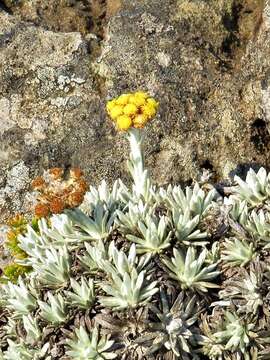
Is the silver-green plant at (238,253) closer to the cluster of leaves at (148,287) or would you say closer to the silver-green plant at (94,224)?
the cluster of leaves at (148,287)

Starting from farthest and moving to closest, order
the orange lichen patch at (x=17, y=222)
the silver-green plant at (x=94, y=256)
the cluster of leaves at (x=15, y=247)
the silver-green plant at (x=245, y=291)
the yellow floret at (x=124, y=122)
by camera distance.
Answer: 1. the orange lichen patch at (x=17, y=222)
2. the cluster of leaves at (x=15, y=247)
3. the yellow floret at (x=124, y=122)
4. the silver-green plant at (x=94, y=256)
5. the silver-green plant at (x=245, y=291)

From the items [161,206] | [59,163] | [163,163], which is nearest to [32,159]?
[59,163]

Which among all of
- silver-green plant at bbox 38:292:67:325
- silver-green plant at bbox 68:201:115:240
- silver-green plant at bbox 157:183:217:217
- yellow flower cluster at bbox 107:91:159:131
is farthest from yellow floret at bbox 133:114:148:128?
silver-green plant at bbox 38:292:67:325

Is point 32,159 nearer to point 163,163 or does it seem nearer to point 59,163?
point 59,163

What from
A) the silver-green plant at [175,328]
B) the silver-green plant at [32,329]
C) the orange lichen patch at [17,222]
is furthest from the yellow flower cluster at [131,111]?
the silver-green plant at [32,329]

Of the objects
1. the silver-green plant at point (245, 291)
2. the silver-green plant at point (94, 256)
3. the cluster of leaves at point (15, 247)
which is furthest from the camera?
the cluster of leaves at point (15, 247)
